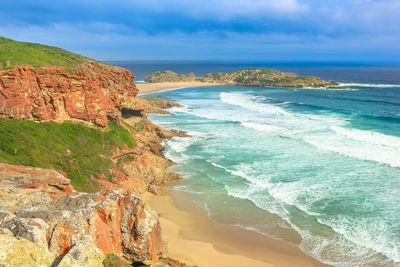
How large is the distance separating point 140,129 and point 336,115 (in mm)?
35290

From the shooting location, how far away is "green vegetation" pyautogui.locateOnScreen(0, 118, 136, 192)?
1734 cm

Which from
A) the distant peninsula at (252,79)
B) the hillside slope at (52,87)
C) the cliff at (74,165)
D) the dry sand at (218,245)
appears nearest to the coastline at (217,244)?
the dry sand at (218,245)

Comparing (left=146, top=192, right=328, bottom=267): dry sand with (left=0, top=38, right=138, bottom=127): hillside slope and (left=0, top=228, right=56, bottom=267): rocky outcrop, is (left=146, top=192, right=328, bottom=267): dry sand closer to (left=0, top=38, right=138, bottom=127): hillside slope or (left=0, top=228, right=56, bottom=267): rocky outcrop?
(left=0, top=228, right=56, bottom=267): rocky outcrop

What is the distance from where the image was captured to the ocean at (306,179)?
1702 centimetres

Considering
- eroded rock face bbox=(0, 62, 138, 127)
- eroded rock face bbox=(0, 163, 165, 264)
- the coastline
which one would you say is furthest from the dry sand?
eroded rock face bbox=(0, 62, 138, 127)

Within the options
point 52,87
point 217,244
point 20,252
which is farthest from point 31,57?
point 20,252

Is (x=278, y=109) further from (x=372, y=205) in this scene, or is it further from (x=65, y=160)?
(x=65, y=160)

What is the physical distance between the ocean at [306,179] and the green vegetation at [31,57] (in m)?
12.8

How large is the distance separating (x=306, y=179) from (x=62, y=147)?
18.9m

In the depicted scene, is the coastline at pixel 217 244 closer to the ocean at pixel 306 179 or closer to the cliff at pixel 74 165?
the ocean at pixel 306 179

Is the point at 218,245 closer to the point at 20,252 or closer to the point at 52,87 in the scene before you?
the point at 20,252

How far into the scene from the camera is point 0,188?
444 inches

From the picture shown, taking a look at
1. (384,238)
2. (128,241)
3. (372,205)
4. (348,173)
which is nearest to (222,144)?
(348,173)

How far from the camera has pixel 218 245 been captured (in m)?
16.7
